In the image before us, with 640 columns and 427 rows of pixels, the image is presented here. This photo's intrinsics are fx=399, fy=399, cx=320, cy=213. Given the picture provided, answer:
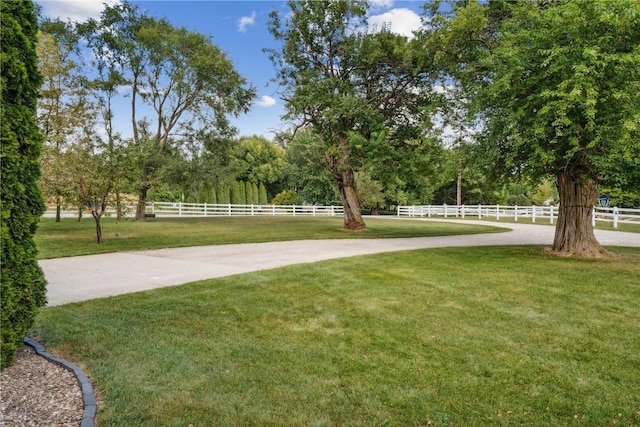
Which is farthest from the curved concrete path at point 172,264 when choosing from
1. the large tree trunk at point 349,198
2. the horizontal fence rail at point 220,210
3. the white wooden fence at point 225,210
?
the white wooden fence at point 225,210

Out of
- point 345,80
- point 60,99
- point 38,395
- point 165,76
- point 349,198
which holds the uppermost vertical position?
point 165,76

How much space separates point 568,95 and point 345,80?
9.67m

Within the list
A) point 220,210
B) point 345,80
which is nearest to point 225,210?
point 220,210

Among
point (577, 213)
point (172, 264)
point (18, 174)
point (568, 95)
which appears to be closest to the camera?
point (18, 174)

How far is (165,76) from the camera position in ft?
77.9

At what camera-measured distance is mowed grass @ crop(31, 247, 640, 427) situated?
267 cm

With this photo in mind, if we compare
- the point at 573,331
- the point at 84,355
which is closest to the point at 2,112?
the point at 84,355

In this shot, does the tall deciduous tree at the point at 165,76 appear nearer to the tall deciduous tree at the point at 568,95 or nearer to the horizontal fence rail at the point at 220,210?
the horizontal fence rail at the point at 220,210

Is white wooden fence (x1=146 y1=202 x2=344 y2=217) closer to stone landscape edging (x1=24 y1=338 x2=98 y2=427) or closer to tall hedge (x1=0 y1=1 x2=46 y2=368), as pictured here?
stone landscape edging (x1=24 y1=338 x2=98 y2=427)

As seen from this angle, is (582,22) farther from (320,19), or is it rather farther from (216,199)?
(216,199)

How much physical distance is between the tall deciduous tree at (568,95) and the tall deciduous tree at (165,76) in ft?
54.2

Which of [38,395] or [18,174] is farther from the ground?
[18,174]

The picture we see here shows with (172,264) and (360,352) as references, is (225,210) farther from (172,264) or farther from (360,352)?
(360,352)

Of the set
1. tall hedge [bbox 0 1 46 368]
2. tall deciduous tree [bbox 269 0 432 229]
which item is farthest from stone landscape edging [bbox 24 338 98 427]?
tall deciduous tree [bbox 269 0 432 229]
